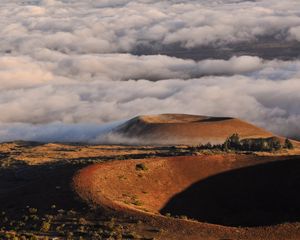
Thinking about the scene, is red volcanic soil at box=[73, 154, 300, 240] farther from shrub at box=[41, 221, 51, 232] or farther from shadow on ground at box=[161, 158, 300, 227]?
shrub at box=[41, 221, 51, 232]

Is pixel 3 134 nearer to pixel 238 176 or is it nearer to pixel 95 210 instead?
pixel 238 176

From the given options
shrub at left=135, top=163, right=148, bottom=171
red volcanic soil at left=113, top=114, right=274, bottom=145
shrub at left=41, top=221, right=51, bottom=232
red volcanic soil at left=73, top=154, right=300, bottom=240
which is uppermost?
red volcanic soil at left=113, top=114, right=274, bottom=145

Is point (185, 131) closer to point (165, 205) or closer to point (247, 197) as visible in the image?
point (247, 197)

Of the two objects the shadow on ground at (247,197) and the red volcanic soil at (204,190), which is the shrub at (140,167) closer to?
the red volcanic soil at (204,190)

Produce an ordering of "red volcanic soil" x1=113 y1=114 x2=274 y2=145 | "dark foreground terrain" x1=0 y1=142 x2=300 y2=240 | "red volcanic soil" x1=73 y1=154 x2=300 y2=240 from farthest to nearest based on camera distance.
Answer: "red volcanic soil" x1=113 y1=114 x2=274 y2=145, "red volcanic soil" x1=73 y1=154 x2=300 y2=240, "dark foreground terrain" x1=0 y1=142 x2=300 y2=240

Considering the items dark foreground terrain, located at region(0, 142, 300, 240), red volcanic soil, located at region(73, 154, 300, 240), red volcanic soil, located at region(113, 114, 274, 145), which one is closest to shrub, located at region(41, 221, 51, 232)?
dark foreground terrain, located at region(0, 142, 300, 240)

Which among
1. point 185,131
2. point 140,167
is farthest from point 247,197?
point 185,131

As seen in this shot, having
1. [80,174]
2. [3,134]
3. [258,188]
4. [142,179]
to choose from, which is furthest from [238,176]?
[3,134]
